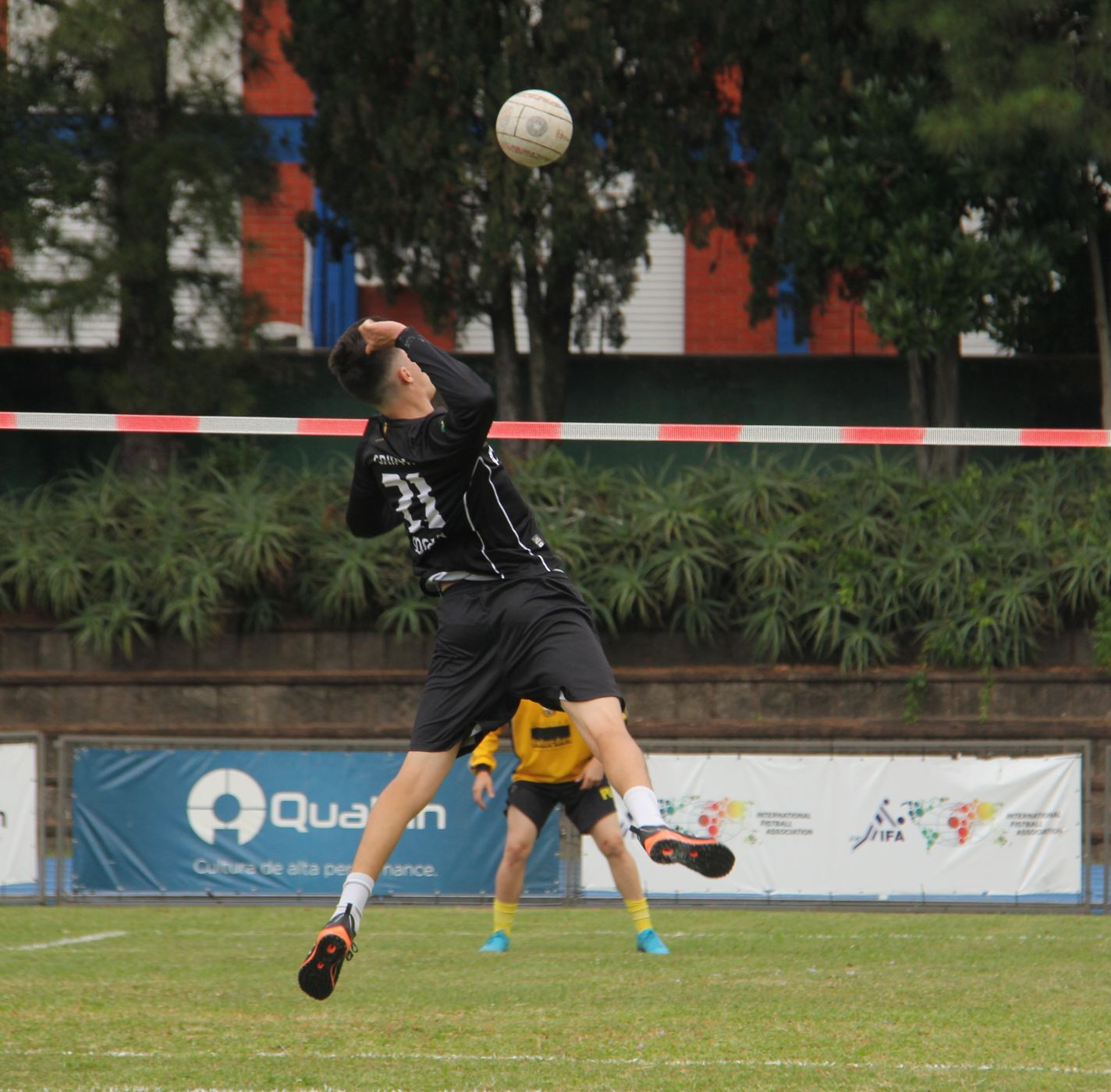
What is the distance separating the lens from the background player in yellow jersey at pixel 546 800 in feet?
28.8

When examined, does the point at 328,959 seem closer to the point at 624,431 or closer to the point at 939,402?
the point at 624,431

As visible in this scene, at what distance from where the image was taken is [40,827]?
11.4 m

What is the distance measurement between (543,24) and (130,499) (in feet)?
21.4

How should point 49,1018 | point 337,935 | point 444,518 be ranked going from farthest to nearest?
1. point 49,1018
2. point 444,518
3. point 337,935

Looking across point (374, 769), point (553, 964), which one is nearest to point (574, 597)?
point (553, 964)

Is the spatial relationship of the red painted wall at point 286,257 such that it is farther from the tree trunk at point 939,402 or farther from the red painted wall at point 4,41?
the tree trunk at point 939,402

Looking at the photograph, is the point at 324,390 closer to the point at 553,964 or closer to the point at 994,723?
the point at 994,723

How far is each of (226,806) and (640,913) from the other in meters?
4.25

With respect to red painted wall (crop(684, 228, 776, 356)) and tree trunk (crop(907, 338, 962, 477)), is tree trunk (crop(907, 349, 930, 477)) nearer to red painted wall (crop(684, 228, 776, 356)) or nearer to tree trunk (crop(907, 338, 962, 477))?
tree trunk (crop(907, 338, 962, 477))

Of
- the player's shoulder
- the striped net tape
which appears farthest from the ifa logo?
the player's shoulder

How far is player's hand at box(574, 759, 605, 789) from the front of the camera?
28.7 feet

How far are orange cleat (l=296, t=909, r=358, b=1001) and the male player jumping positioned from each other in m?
0.02

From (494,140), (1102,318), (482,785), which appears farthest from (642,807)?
(1102,318)

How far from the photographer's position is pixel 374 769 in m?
11.8
